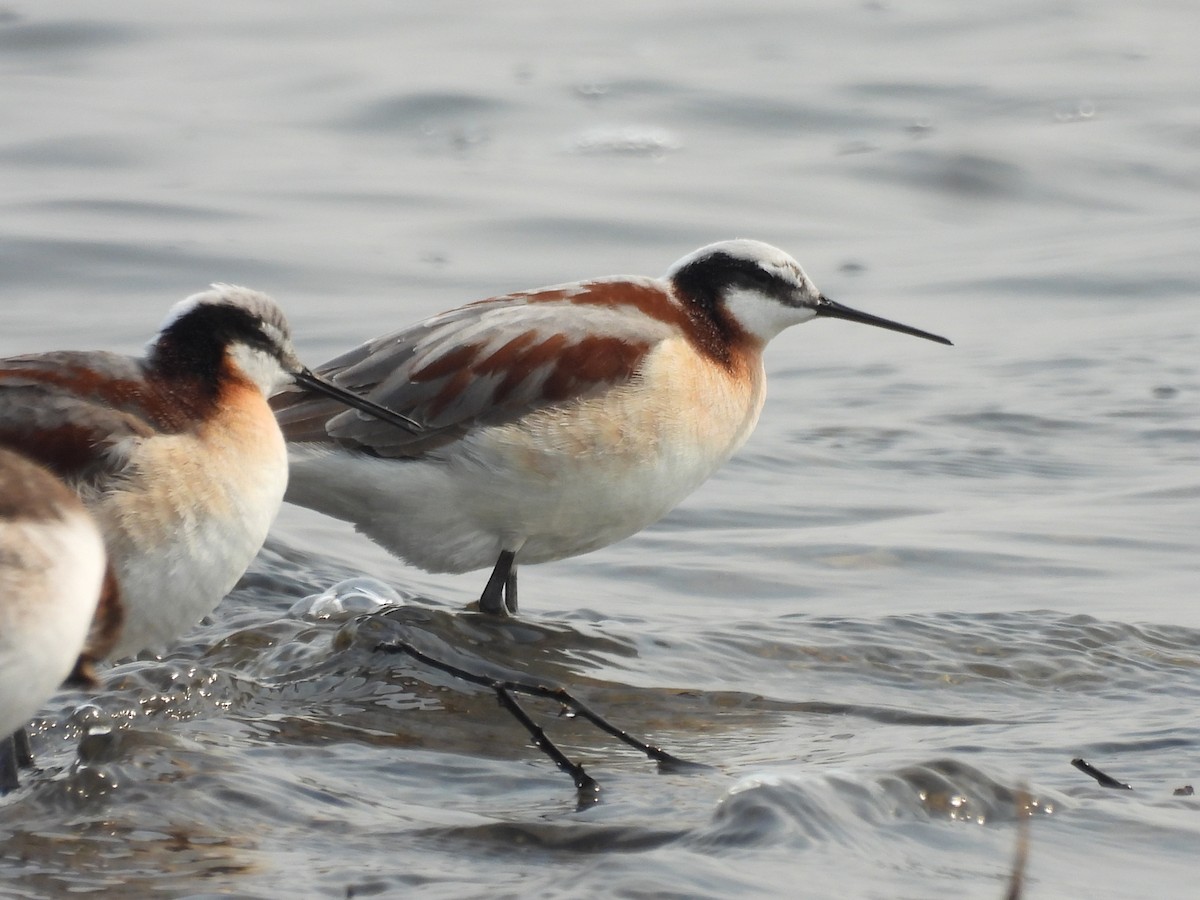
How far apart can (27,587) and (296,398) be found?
327 cm

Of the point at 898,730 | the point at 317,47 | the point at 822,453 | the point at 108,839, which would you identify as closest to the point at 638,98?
the point at 317,47

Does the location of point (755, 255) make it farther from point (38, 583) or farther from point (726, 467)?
point (38, 583)

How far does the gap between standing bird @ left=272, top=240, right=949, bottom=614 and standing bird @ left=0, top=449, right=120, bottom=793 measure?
2.69 m

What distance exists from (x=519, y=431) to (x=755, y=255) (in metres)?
1.44

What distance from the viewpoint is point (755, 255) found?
817 cm

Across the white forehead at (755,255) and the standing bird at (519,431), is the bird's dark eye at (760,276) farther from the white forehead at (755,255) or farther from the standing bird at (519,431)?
the standing bird at (519,431)

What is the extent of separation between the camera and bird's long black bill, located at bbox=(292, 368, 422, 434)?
6.57 metres

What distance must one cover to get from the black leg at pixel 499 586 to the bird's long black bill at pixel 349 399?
78cm

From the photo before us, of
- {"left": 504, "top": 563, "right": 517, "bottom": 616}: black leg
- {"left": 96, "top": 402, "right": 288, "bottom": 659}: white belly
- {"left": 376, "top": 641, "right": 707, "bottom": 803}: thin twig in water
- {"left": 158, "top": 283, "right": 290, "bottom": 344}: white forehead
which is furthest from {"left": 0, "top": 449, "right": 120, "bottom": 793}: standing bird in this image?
{"left": 504, "top": 563, "right": 517, "bottom": 616}: black leg

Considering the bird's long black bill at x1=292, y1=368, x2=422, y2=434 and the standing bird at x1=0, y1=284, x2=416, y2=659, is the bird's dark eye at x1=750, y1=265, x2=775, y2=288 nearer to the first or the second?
the bird's long black bill at x1=292, y1=368, x2=422, y2=434

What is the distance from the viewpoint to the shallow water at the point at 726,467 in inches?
210

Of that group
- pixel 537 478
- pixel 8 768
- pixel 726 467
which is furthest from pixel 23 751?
pixel 726 467

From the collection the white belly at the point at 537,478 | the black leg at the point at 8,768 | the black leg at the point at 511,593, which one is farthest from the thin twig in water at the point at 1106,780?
the black leg at the point at 8,768

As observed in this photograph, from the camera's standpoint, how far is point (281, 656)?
7.05m
